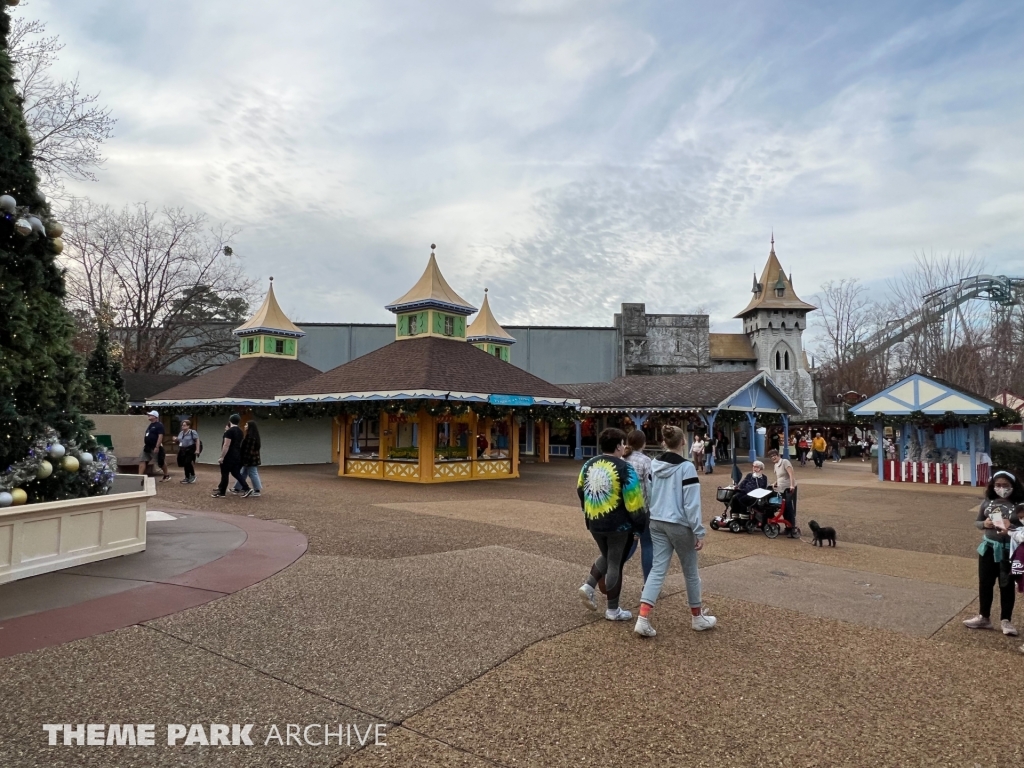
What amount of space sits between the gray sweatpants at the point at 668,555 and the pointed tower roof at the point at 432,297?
1702 centimetres

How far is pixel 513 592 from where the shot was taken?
6.27 m

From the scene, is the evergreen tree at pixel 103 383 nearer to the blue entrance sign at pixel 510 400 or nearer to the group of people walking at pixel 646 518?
the blue entrance sign at pixel 510 400

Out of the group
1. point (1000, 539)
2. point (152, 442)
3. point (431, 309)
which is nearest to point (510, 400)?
point (431, 309)

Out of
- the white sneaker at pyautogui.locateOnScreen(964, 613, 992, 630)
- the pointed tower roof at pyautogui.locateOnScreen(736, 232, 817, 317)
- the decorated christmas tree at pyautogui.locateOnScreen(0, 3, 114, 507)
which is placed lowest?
the white sneaker at pyautogui.locateOnScreen(964, 613, 992, 630)

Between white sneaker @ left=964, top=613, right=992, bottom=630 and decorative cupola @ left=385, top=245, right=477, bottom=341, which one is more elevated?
decorative cupola @ left=385, top=245, right=477, bottom=341

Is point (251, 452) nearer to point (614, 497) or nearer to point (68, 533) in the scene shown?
point (68, 533)

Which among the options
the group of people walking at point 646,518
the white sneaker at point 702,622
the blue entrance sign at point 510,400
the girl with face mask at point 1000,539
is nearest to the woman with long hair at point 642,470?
the group of people walking at point 646,518

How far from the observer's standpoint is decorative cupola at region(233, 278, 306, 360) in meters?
27.6

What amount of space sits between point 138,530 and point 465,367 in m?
12.8

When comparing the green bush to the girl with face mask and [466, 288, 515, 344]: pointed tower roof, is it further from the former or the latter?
[466, 288, 515, 344]: pointed tower roof

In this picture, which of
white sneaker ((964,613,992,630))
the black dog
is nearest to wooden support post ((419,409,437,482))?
the black dog

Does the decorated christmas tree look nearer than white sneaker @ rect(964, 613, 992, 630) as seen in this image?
No

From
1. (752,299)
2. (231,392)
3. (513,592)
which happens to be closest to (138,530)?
(513,592)

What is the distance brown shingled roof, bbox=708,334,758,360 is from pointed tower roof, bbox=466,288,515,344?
31.7 meters
